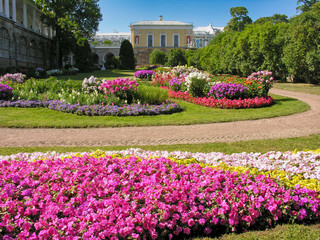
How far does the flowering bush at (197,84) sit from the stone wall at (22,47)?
21.2m

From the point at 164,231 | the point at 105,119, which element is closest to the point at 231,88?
the point at 105,119

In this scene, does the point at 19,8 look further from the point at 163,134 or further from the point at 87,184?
the point at 87,184

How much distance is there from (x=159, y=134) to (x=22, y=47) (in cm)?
3038

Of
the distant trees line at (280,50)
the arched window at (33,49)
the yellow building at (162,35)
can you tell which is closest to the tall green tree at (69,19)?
the arched window at (33,49)

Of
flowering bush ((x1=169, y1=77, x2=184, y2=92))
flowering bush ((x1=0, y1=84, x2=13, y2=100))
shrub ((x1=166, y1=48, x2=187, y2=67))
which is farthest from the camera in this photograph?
shrub ((x1=166, y1=48, x2=187, y2=67))

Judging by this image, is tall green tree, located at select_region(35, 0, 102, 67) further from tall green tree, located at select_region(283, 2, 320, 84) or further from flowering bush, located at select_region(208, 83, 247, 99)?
flowering bush, located at select_region(208, 83, 247, 99)

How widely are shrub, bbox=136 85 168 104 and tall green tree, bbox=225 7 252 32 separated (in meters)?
45.2

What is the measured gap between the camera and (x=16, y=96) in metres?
11.7

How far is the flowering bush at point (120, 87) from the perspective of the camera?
10.5m

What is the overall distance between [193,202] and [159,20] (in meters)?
64.9

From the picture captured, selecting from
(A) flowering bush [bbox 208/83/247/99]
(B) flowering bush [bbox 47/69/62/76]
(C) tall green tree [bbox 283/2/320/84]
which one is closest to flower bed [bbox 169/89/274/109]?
(A) flowering bush [bbox 208/83/247/99]

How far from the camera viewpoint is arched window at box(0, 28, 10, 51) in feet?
88.2

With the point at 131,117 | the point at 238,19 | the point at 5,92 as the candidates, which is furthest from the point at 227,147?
the point at 238,19

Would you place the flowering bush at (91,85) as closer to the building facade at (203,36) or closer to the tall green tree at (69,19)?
the tall green tree at (69,19)
